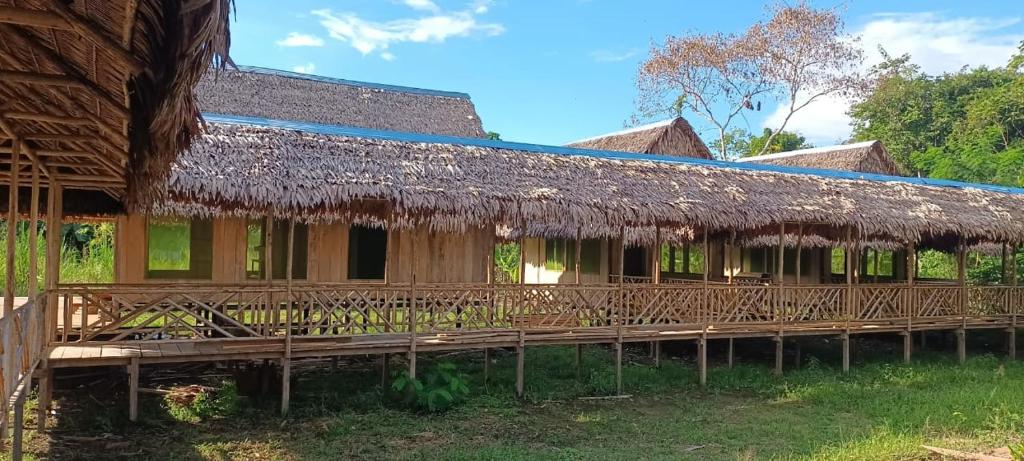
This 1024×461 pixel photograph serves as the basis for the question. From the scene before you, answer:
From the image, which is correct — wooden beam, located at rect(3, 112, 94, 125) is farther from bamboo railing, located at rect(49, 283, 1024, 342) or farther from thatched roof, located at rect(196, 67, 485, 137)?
thatched roof, located at rect(196, 67, 485, 137)

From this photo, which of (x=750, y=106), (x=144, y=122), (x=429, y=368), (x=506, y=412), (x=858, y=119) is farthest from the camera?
(x=858, y=119)

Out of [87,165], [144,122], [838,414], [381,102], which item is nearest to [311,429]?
[87,165]

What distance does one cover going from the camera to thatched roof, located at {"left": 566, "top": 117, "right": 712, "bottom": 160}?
19375 mm

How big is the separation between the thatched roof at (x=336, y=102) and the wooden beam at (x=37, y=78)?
13.5 metres

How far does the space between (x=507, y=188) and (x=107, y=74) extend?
637cm

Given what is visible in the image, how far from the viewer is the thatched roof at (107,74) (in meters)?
3.05

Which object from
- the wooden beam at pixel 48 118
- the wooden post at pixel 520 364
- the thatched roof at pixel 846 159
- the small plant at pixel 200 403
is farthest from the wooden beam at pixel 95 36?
the thatched roof at pixel 846 159

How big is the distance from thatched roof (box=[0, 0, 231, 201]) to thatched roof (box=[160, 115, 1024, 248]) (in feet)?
9.62

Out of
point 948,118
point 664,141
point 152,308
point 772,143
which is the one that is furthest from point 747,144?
point 152,308

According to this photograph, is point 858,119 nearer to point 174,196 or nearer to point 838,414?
point 838,414

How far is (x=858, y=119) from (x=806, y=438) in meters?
31.5

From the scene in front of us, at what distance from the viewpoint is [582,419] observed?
930 cm

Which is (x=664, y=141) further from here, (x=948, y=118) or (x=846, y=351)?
(x=948, y=118)

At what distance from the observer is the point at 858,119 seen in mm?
35906
